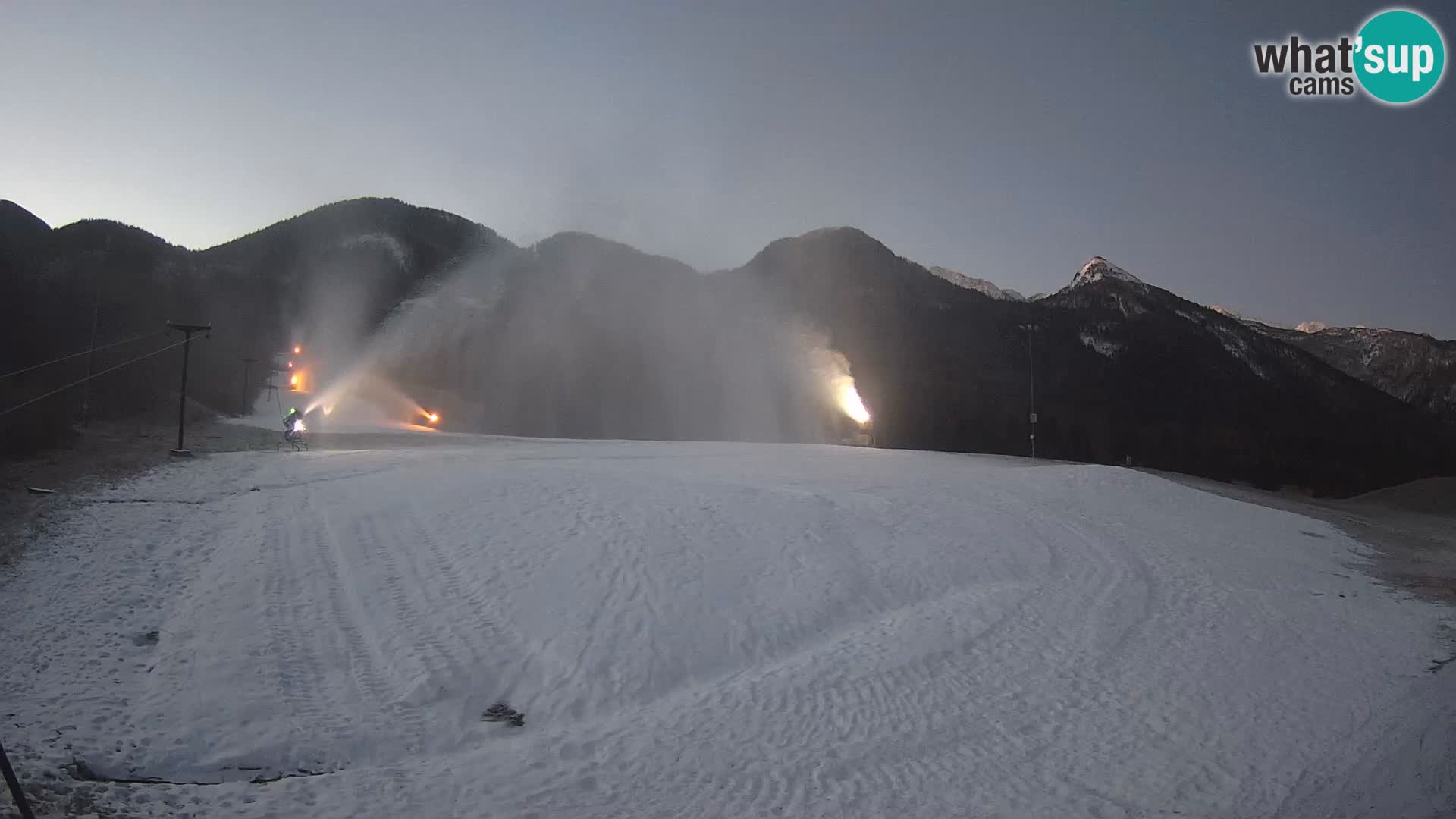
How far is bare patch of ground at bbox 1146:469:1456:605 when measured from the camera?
51.2 feet

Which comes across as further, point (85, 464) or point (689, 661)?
point (85, 464)

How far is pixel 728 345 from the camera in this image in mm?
69500

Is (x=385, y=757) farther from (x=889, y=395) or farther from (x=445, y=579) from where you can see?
(x=889, y=395)

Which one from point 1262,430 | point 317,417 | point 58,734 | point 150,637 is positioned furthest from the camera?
point 1262,430

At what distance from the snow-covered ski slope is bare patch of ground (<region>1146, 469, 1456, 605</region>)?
Answer: 4.35ft

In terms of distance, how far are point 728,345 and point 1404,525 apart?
51143 mm

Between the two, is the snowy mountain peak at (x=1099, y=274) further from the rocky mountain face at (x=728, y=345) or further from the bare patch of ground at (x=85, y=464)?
the bare patch of ground at (x=85, y=464)

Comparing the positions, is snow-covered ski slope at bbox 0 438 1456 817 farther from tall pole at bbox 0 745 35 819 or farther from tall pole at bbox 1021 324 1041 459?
tall pole at bbox 1021 324 1041 459

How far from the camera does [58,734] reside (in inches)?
236

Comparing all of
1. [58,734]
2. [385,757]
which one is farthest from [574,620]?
[58,734]

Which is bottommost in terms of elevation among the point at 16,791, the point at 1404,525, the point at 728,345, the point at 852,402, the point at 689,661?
the point at 689,661

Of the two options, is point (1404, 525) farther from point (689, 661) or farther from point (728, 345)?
point (728, 345)

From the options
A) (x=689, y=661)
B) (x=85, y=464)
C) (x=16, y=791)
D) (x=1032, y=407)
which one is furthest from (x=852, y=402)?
(x=16, y=791)

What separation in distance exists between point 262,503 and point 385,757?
1031cm
